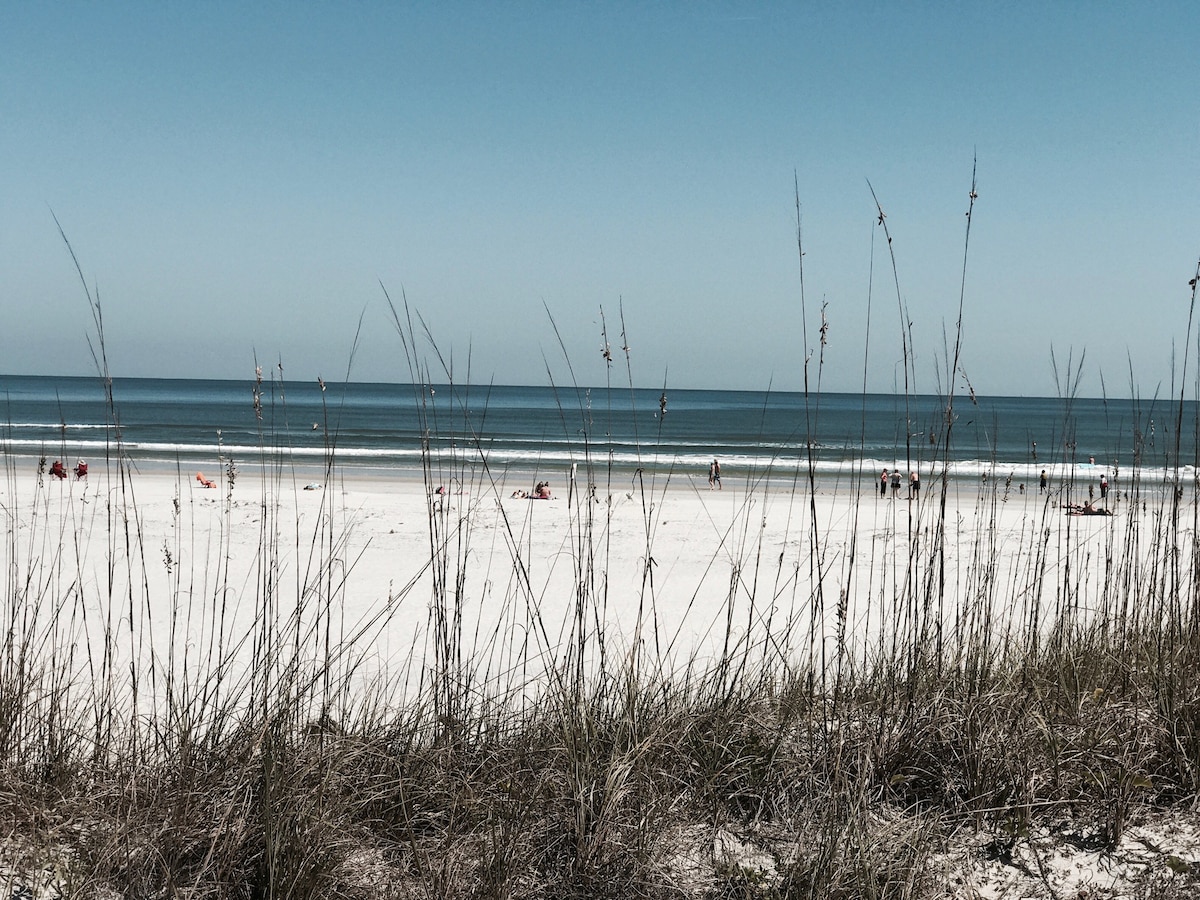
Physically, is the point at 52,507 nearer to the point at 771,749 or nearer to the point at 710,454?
the point at 771,749

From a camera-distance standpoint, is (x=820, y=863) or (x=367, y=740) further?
(x=367, y=740)

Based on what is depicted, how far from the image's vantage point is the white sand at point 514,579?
2.66 metres

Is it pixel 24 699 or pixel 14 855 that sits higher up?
pixel 24 699

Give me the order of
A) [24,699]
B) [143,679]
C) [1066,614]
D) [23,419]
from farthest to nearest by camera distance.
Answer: [23,419], [143,679], [1066,614], [24,699]

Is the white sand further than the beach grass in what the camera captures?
Yes

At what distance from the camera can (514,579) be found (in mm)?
7020

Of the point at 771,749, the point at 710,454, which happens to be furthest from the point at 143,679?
the point at 710,454

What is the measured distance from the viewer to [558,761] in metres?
2.25

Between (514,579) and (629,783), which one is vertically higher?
(629,783)

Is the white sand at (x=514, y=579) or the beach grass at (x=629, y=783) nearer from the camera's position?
the beach grass at (x=629, y=783)

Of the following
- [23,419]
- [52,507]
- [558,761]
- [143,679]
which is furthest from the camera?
[23,419]

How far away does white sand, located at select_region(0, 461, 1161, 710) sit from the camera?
2656 millimetres

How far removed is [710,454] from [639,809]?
84.4ft

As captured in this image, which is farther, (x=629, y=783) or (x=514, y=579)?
(x=514, y=579)
